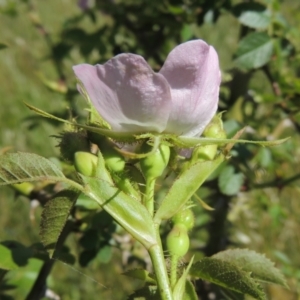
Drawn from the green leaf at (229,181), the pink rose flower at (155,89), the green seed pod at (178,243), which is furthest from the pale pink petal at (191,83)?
the green leaf at (229,181)

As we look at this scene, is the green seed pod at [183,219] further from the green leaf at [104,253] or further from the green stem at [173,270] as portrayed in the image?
the green leaf at [104,253]

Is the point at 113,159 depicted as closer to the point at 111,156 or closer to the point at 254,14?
the point at 111,156

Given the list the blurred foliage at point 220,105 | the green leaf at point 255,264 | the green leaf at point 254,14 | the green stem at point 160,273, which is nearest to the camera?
the green stem at point 160,273

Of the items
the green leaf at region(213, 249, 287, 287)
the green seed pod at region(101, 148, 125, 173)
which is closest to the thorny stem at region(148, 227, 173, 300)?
the green seed pod at region(101, 148, 125, 173)

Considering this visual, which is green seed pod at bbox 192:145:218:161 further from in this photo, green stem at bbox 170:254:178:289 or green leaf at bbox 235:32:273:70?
green leaf at bbox 235:32:273:70

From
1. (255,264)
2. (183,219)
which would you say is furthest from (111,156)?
(255,264)

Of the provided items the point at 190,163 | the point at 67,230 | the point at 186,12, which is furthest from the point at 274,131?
the point at 190,163
